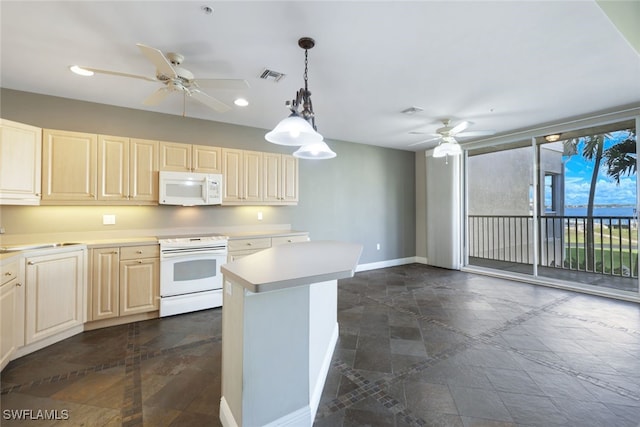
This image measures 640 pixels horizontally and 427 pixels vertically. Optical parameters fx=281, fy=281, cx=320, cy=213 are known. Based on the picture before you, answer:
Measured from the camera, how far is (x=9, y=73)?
2.76 m

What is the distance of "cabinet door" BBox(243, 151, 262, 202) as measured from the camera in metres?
4.21

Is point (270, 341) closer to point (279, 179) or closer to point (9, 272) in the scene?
point (9, 272)

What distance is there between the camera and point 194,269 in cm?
350

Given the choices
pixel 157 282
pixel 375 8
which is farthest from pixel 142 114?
pixel 375 8

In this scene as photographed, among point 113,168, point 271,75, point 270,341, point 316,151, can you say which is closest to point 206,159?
point 113,168

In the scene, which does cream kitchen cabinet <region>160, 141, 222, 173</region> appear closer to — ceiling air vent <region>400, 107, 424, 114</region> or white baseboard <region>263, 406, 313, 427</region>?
ceiling air vent <region>400, 107, 424, 114</region>

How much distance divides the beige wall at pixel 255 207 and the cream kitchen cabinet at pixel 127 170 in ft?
1.06

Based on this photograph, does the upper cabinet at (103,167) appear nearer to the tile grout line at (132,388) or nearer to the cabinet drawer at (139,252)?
the cabinet drawer at (139,252)

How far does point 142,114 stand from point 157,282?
2.24 meters

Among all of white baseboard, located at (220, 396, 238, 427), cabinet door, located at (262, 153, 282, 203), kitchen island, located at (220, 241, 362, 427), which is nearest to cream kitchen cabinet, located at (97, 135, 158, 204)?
cabinet door, located at (262, 153, 282, 203)

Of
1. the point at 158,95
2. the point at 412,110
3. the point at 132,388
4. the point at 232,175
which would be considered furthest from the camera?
the point at 232,175

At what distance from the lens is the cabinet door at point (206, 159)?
151 inches

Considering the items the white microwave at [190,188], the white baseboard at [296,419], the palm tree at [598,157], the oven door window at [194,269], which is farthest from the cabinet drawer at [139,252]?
the palm tree at [598,157]

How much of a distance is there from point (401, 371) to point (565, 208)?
508cm
